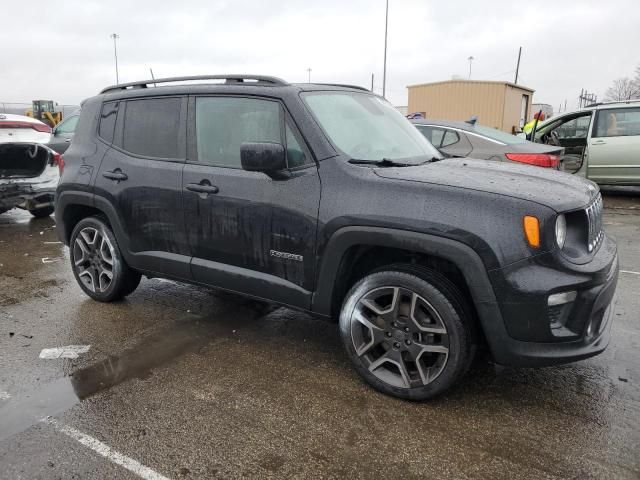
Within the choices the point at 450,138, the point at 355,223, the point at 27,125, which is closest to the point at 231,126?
the point at 355,223

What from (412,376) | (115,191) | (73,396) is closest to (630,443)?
(412,376)

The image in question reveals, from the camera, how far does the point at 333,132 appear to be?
10.8 feet

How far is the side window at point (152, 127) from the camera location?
3.87 m

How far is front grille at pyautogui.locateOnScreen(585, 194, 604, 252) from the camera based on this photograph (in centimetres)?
279

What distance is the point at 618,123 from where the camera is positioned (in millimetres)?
10008

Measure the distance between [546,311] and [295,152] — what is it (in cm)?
169

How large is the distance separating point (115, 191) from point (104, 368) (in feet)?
4.67

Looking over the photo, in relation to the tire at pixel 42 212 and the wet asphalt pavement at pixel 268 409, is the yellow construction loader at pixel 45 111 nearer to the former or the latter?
the tire at pixel 42 212

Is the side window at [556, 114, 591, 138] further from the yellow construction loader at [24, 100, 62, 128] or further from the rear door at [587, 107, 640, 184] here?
the yellow construction loader at [24, 100, 62, 128]

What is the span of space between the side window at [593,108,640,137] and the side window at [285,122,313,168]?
29.3ft

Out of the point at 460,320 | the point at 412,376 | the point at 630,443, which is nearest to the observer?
the point at 630,443

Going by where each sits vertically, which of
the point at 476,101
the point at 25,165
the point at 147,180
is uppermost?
the point at 476,101

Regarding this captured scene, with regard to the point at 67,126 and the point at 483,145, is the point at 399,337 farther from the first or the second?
the point at 67,126

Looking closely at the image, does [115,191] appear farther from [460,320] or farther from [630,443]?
[630,443]
